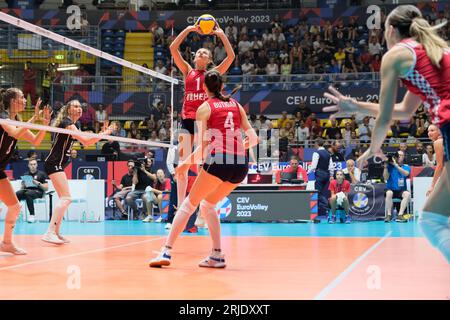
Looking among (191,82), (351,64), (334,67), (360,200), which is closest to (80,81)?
(360,200)

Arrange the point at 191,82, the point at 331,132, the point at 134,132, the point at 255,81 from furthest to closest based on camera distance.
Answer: the point at 255,81 → the point at 331,132 → the point at 134,132 → the point at 191,82

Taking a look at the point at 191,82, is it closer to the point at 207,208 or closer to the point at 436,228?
the point at 207,208

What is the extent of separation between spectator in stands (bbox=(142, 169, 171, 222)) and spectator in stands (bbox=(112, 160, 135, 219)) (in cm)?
63

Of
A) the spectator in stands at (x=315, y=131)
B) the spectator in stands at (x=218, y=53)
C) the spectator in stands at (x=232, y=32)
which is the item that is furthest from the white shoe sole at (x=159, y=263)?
the spectator in stands at (x=232, y=32)

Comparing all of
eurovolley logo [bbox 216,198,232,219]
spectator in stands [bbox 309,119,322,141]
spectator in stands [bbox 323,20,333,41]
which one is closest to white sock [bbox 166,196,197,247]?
eurovolley logo [bbox 216,198,232,219]

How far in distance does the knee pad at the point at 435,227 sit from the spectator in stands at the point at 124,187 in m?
12.6

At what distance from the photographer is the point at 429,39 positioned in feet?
11.5

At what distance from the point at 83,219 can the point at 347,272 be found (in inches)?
409

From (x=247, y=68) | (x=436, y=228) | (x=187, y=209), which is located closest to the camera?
(x=436, y=228)

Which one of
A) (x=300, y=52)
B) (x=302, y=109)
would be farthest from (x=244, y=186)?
(x=300, y=52)

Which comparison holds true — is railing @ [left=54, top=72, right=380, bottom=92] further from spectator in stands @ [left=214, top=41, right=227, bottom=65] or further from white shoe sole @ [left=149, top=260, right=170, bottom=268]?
white shoe sole @ [left=149, top=260, right=170, bottom=268]

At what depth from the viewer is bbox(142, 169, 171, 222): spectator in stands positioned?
598 inches

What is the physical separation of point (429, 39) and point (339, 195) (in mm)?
11546

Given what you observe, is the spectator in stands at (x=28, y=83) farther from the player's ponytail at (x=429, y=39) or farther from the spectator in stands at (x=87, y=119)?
the player's ponytail at (x=429, y=39)
